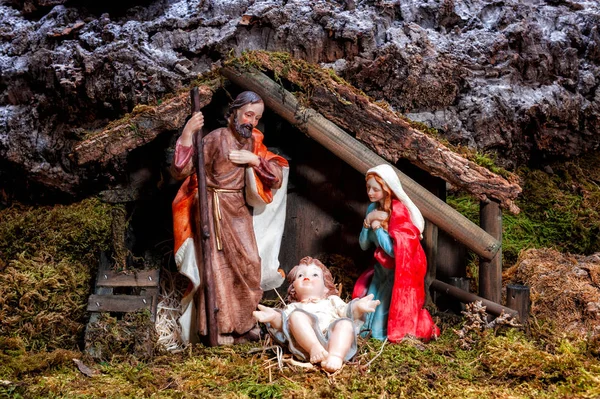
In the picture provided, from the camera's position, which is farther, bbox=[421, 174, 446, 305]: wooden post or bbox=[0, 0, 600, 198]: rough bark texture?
bbox=[0, 0, 600, 198]: rough bark texture

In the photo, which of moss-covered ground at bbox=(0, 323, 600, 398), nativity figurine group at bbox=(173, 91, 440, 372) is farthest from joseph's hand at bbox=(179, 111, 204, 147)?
moss-covered ground at bbox=(0, 323, 600, 398)

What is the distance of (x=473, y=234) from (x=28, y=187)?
10.5ft

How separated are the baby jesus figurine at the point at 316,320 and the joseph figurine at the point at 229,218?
0.98 ft

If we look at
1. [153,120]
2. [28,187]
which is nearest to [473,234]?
[153,120]

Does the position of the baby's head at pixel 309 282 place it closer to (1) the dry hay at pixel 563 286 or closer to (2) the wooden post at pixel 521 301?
(2) the wooden post at pixel 521 301

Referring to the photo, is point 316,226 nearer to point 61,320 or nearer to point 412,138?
point 412,138

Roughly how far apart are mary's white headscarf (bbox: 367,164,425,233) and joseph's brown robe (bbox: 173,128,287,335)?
1.95 ft

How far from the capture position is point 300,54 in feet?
15.1

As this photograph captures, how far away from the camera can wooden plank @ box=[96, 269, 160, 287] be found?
3.50m

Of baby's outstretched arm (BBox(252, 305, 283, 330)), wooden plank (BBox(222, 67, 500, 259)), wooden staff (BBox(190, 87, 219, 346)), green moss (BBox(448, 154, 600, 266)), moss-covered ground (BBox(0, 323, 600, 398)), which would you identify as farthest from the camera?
green moss (BBox(448, 154, 600, 266))

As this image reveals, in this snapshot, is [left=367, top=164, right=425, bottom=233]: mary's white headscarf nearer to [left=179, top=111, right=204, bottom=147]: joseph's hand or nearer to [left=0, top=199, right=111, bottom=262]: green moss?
[left=179, top=111, right=204, bottom=147]: joseph's hand

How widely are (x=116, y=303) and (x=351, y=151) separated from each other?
1.51 metres

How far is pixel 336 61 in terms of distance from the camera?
456 cm

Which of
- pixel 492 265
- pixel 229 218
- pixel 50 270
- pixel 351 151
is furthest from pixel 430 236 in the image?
pixel 50 270
